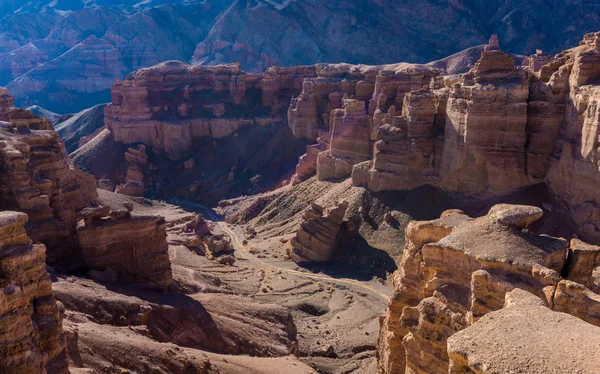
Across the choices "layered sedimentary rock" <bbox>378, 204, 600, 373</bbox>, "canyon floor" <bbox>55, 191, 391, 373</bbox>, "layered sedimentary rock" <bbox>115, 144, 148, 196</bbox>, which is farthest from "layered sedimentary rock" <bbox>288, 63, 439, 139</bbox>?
"layered sedimentary rock" <bbox>378, 204, 600, 373</bbox>

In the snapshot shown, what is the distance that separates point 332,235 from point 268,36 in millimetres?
119765

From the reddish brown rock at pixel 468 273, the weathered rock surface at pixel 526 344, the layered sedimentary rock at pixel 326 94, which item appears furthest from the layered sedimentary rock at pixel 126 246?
the layered sedimentary rock at pixel 326 94

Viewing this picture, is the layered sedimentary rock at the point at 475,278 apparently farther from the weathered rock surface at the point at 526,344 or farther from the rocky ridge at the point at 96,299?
the rocky ridge at the point at 96,299

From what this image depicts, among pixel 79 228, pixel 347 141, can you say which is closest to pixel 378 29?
pixel 347 141

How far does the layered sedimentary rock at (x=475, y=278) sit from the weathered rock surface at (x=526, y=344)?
216 centimetres

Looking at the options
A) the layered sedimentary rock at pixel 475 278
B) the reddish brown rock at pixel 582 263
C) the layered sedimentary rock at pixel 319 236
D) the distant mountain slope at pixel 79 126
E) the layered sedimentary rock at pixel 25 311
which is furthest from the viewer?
the distant mountain slope at pixel 79 126

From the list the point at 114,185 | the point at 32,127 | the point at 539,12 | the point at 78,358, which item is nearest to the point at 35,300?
the point at 78,358

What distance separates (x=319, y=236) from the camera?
45.2m

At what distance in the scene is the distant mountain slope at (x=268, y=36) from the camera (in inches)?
5221

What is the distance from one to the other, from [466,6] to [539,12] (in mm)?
18363

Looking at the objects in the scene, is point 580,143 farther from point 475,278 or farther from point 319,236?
point 475,278

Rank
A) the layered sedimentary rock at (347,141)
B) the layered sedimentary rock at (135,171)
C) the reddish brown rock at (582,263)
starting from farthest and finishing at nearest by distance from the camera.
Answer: the layered sedimentary rock at (135,171) < the layered sedimentary rock at (347,141) < the reddish brown rock at (582,263)

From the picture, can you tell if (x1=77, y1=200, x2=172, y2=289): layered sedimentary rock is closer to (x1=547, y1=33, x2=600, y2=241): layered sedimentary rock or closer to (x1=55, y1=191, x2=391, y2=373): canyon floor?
(x1=55, y1=191, x2=391, y2=373): canyon floor

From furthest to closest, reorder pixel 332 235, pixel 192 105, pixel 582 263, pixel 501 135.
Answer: pixel 192 105, pixel 332 235, pixel 501 135, pixel 582 263
